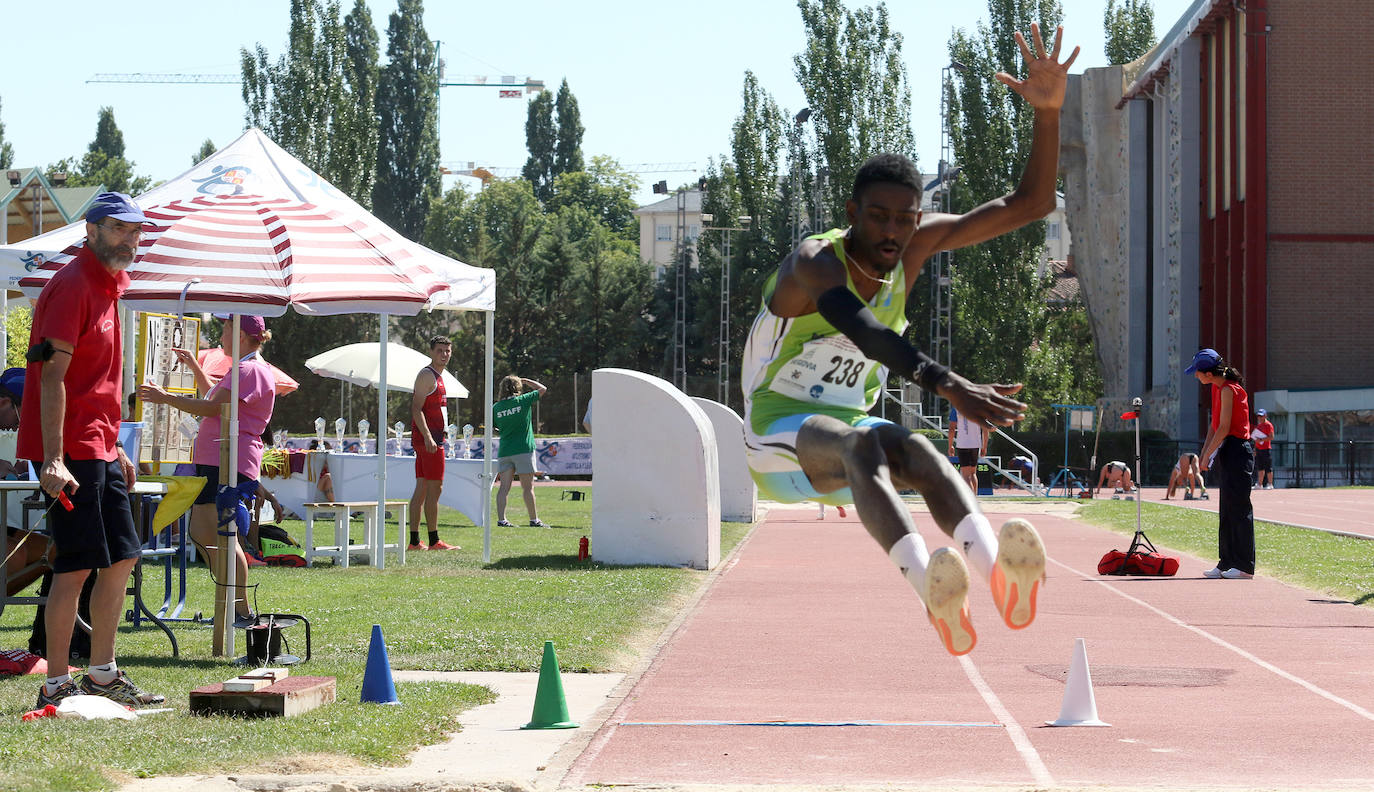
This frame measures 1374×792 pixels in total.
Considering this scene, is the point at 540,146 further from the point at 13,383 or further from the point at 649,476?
the point at 13,383

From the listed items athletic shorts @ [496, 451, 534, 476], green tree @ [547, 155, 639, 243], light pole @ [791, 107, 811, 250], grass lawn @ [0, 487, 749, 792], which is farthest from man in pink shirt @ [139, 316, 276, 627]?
green tree @ [547, 155, 639, 243]

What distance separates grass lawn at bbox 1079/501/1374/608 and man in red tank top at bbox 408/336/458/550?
9.16 meters

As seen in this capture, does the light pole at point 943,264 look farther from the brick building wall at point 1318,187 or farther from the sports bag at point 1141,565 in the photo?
the sports bag at point 1141,565

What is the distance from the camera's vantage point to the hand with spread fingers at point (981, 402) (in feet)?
16.7

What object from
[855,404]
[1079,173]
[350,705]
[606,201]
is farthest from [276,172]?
[606,201]

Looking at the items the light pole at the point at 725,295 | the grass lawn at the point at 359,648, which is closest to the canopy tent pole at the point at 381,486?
the grass lawn at the point at 359,648

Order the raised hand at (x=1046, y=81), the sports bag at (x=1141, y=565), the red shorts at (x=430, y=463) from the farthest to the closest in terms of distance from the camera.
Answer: the red shorts at (x=430, y=463), the sports bag at (x=1141, y=565), the raised hand at (x=1046, y=81)

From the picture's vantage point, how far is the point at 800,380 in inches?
239

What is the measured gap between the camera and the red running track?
6.61 meters

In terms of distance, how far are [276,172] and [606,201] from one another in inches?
4135

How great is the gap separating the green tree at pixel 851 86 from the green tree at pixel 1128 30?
40.9 feet

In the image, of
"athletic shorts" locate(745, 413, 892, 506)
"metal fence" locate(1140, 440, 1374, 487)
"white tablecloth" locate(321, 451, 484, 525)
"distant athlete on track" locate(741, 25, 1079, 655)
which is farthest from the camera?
"metal fence" locate(1140, 440, 1374, 487)

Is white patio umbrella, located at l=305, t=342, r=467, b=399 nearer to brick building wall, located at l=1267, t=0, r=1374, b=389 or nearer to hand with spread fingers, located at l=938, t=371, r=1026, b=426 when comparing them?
hand with spread fingers, located at l=938, t=371, r=1026, b=426

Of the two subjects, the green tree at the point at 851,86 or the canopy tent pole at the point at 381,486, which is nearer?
the canopy tent pole at the point at 381,486
